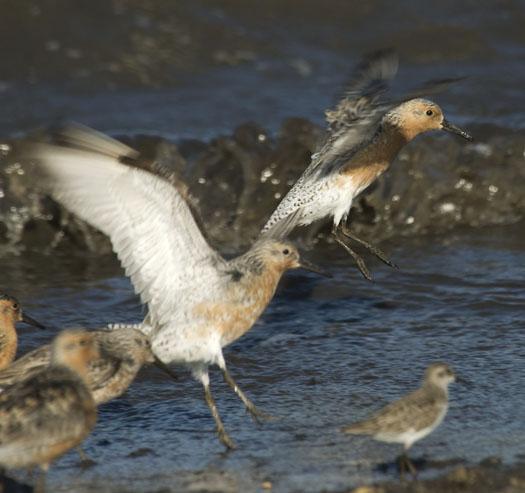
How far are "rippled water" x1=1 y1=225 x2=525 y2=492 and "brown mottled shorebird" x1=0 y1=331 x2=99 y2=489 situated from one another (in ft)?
1.58

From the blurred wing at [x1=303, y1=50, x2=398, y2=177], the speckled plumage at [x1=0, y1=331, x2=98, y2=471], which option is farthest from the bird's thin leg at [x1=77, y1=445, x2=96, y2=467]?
the blurred wing at [x1=303, y1=50, x2=398, y2=177]

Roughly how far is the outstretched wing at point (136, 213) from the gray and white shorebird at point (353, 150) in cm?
287

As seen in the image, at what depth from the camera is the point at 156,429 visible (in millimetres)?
7949

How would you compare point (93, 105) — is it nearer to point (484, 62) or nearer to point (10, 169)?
point (10, 169)

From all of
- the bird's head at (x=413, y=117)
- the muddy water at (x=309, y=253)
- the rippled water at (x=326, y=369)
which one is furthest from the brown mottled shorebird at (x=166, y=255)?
the bird's head at (x=413, y=117)

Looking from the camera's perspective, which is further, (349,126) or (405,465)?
(349,126)

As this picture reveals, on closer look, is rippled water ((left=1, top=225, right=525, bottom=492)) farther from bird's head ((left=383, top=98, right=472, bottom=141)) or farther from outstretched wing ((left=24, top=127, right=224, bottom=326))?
bird's head ((left=383, top=98, right=472, bottom=141))

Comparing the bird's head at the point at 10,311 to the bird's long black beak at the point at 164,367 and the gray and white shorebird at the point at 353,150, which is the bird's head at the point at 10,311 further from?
the gray and white shorebird at the point at 353,150

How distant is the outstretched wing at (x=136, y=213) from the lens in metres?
7.48

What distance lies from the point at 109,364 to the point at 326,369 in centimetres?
201

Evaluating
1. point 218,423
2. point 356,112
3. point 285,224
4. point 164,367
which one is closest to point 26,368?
point 164,367

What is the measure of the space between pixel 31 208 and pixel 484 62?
7.01 m

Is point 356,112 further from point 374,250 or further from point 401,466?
point 401,466

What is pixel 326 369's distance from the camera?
9.04 m
